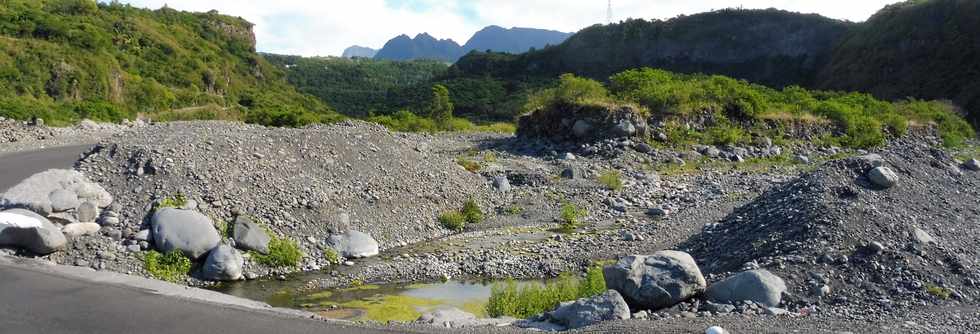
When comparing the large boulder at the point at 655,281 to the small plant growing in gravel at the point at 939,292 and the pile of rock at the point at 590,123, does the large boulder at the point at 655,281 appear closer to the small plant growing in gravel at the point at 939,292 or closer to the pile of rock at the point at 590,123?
the small plant growing in gravel at the point at 939,292

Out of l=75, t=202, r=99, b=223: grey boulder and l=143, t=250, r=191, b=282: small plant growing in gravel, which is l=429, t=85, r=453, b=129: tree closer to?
l=75, t=202, r=99, b=223: grey boulder

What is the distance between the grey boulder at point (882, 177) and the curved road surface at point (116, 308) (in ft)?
29.4

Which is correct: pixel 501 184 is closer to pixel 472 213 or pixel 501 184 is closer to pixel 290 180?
pixel 472 213

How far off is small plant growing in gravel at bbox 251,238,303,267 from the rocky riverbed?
129 millimetres

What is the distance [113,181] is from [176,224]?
203 cm

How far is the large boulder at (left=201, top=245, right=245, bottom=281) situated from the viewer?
429 inches

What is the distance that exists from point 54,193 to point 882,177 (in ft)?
44.4

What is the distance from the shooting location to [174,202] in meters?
12.2

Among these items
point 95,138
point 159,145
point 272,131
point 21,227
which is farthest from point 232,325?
point 95,138

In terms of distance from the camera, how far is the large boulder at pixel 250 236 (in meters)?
11.8

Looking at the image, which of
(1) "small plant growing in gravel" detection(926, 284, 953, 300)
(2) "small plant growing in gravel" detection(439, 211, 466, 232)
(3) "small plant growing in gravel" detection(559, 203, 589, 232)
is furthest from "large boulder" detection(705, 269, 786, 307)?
(2) "small plant growing in gravel" detection(439, 211, 466, 232)

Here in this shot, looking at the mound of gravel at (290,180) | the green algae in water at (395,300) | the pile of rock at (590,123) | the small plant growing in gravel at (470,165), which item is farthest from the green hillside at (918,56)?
the green algae in water at (395,300)

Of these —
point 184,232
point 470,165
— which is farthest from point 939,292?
point 470,165

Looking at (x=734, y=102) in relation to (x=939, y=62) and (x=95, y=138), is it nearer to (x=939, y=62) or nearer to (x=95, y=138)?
(x=95, y=138)
